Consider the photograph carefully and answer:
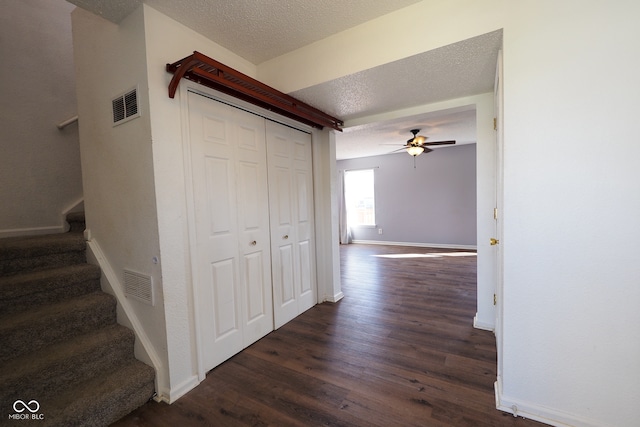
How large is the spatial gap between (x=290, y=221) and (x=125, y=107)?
1629 mm

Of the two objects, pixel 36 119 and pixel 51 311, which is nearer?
pixel 51 311

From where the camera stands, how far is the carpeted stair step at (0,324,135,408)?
1.31m

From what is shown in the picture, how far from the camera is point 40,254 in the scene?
189 centimetres

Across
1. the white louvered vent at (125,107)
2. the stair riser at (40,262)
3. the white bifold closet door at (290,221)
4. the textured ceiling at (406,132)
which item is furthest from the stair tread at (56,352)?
the textured ceiling at (406,132)

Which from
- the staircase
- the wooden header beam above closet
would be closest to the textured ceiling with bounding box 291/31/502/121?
the wooden header beam above closet

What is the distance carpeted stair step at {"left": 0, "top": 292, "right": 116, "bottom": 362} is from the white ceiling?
1903 mm

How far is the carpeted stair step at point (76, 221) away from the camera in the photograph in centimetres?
248

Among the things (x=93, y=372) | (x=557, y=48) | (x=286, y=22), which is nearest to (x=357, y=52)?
(x=286, y=22)

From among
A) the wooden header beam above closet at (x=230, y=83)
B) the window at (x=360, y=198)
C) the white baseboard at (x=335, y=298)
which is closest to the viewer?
the wooden header beam above closet at (x=230, y=83)

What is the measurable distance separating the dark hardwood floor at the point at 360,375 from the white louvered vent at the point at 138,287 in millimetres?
661

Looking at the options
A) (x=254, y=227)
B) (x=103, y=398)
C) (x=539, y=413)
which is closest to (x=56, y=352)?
(x=103, y=398)

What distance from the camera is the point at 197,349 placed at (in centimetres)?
176

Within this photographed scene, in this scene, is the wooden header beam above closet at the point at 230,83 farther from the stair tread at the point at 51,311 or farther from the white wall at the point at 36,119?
the white wall at the point at 36,119

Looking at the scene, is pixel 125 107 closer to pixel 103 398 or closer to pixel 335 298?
pixel 103 398
